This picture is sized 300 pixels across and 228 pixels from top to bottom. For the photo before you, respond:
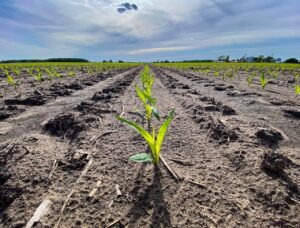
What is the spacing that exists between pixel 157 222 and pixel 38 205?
2.17ft

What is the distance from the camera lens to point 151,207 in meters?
1.19

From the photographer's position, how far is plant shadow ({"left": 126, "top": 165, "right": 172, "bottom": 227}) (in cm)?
110

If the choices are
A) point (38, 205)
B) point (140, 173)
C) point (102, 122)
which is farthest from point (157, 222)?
point (102, 122)

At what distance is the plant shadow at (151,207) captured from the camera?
3.61ft

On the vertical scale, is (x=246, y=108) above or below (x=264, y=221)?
below

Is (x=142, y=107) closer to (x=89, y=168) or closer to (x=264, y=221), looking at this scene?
(x=89, y=168)

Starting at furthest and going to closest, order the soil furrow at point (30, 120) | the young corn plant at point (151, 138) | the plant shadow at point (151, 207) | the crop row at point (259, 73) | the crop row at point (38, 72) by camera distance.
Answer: the crop row at point (38, 72), the crop row at point (259, 73), the soil furrow at point (30, 120), the young corn plant at point (151, 138), the plant shadow at point (151, 207)

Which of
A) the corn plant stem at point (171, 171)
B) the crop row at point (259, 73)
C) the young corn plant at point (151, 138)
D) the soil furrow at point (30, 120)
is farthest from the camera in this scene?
the crop row at point (259, 73)

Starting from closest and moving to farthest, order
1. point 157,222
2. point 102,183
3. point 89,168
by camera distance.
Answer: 1. point 157,222
2. point 102,183
3. point 89,168

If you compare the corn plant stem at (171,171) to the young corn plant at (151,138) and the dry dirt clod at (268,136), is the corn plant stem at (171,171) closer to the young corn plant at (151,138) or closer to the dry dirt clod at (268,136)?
the young corn plant at (151,138)

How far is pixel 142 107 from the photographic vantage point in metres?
3.50

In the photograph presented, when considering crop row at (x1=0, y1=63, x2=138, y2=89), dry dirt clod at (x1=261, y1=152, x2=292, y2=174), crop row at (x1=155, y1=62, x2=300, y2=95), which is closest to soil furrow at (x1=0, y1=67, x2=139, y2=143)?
dry dirt clod at (x1=261, y1=152, x2=292, y2=174)

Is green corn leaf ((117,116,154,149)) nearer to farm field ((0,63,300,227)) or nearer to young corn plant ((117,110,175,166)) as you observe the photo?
young corn plant ((117,110,175,166))

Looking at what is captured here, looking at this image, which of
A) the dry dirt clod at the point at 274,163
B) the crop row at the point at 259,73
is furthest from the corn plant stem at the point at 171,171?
the crop row at the point at 259,73
